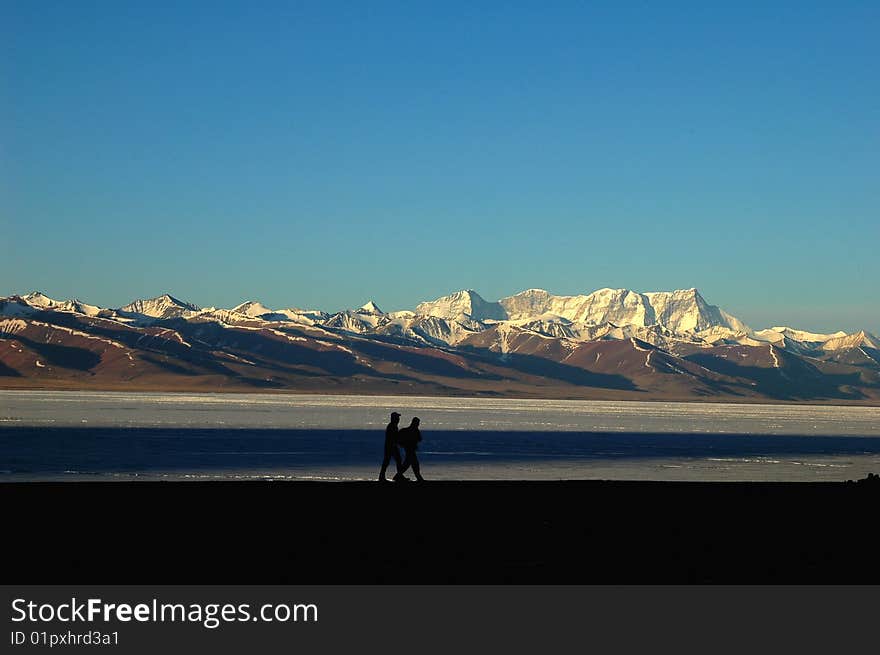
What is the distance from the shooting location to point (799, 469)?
66.6 m

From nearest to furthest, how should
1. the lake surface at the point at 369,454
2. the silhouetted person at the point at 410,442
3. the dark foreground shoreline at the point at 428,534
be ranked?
the dark foreground shoreline at the point at 428,534
the silhouetted person at the point at 410,442
the lake surface at the point at 369,454

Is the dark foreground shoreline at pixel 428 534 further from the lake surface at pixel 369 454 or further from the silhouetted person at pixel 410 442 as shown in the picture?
the lake surface at pixel 369 454

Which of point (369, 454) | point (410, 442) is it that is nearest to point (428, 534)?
point (410, 442)

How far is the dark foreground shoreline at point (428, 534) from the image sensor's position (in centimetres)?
1934

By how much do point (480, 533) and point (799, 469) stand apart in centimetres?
4645

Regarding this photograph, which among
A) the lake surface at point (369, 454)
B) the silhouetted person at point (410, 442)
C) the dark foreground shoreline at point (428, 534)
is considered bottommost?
the lake surface at point (369, 454)

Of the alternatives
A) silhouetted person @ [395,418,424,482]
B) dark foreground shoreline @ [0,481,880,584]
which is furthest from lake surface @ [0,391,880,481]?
dark foreground shoreline @ [0,481,880,584]

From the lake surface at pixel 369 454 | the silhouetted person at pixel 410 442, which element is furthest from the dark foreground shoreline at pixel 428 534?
the lake surface at pixel 369 454

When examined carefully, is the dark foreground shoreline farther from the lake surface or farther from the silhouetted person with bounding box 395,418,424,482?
the lake surface

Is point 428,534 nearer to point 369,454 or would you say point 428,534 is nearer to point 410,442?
point 410,442

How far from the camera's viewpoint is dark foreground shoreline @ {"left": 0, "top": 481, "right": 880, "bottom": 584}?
19344mm

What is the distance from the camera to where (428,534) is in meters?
23.9
